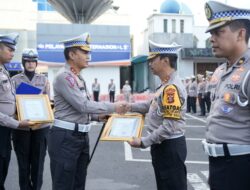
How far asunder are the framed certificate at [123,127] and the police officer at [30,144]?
1438 mm

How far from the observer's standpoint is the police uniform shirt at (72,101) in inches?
162

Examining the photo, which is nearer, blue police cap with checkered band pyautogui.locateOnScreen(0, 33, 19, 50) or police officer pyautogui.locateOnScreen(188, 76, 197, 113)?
blue police cap with checkered band pyautogui.locateOnScreen(0, 33, 19, 50)

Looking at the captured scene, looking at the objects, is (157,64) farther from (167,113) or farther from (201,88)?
(201,88)

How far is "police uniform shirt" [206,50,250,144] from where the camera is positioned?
2777 mm

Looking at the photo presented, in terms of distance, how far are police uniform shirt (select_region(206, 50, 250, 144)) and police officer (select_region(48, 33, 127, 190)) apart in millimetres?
1623

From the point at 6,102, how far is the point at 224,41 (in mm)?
2869

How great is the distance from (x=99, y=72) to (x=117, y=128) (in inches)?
994

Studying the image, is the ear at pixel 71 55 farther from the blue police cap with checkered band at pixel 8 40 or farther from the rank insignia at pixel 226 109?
the rank insignia at pixel 226 109

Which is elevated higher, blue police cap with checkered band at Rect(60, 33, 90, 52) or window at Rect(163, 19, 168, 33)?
window at Rect(163, 19, 168, 33)

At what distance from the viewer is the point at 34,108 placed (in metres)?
4.73

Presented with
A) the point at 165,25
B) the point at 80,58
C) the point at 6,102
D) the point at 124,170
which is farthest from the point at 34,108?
the point at 165,25

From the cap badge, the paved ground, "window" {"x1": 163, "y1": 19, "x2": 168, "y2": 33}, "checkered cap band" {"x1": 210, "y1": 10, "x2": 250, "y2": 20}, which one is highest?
"window" {"x1": 163, "y1": 19, "x2": 168, "y2": 33}

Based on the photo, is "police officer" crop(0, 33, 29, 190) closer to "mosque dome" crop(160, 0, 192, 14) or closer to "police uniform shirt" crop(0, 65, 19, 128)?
"police uniform shirt" crop(0, 65, 19, 128)

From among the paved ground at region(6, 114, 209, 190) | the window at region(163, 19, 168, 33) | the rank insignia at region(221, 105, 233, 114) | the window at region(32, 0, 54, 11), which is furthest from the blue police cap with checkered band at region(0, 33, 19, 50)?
the window at region(32, 0, 54, 11)
